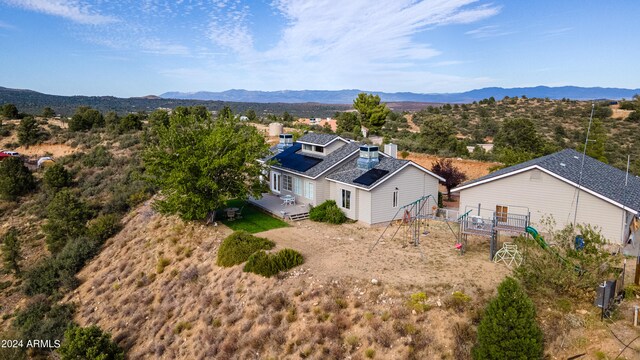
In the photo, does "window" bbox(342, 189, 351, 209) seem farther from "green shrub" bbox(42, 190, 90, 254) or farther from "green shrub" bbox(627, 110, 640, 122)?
"green shrub" bbox(627, 110, 640, 122)

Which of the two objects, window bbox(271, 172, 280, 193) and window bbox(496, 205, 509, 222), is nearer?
window bbox(496, 205, 509, 222)

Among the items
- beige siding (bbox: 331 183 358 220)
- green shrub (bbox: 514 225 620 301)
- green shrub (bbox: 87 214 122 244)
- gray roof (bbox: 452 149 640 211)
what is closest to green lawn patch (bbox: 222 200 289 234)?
beige siding (bbox: 331 183 358 220)

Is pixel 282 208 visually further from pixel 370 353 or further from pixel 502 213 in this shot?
pixel 370 353

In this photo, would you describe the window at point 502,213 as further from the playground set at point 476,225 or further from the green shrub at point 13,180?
the green shrub at point 13,180

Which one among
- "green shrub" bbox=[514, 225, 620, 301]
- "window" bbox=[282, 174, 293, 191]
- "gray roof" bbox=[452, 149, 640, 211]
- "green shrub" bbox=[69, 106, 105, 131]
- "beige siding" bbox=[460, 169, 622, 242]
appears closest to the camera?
"green shrub" bbox=[514, 225, 620, 301]

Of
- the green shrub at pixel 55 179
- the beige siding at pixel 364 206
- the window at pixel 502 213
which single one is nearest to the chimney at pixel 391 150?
the beige siding at pixel 364 206

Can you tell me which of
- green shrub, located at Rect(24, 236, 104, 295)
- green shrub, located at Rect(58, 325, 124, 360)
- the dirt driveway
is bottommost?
green shrub, located at Rect(24, 236, 104, 295)

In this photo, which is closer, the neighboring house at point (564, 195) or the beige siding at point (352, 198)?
the neighboring house at point (564, 195)
